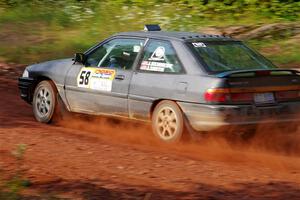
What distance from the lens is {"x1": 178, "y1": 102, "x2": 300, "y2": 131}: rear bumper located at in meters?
8.11

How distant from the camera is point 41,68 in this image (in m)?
10.4

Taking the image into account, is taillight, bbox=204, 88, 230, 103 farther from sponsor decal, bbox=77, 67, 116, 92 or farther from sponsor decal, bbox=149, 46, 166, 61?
sponsor decal, bbox=77, 67, 116, 92

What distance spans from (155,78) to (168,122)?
0.61 m

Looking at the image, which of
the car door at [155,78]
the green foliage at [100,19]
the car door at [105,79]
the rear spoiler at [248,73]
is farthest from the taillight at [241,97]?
the green foliage at [100,19]

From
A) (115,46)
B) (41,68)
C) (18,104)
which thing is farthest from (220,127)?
(18,104)

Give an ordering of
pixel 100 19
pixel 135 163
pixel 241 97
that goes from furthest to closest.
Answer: pixel 100 19 → pixel 241 97 → pixel 135 163

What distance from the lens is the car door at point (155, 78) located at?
8570 mm

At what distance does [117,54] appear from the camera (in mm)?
9500

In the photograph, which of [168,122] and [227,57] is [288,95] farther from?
[168,122]

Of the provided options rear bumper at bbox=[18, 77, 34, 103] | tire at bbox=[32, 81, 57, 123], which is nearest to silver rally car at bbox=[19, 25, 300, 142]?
tire at bbox=[32, 81, 57, 123]

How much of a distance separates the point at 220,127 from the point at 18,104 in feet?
15.9

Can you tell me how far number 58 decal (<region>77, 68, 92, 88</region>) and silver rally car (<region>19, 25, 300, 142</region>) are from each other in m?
0.01

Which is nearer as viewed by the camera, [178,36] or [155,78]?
[155,78]

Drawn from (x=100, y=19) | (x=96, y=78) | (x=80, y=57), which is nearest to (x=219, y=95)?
(x=96, y=78)
